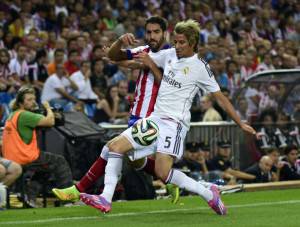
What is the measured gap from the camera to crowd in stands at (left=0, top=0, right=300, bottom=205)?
59.0 feet

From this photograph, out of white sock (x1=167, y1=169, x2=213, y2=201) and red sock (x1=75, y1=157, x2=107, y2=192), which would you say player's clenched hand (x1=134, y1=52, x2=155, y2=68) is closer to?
red sock (x1=75, y1=157, x2=107, y2=192)

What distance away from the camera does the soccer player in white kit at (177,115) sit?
10680 mm

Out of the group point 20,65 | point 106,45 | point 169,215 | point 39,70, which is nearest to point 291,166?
point 106,45

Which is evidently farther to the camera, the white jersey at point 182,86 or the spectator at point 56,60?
the spectator at point 56,60

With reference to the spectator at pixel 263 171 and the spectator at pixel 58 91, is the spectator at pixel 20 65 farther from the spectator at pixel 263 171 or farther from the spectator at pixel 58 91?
the spectator at pixel 263 171

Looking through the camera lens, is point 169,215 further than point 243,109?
No

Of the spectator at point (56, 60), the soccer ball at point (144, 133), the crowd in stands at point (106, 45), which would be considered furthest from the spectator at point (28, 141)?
the spectator at point (56, 60)

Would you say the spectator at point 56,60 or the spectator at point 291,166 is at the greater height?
the spectator at point 56,60

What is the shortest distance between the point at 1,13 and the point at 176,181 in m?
11.0

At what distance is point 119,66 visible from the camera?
14.9 meters

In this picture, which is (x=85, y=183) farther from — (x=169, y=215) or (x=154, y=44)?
(x=154, y=44)

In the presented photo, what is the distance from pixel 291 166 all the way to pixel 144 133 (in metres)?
7.31

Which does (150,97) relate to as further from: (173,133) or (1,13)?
(1,13)

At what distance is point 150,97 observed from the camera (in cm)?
1168
